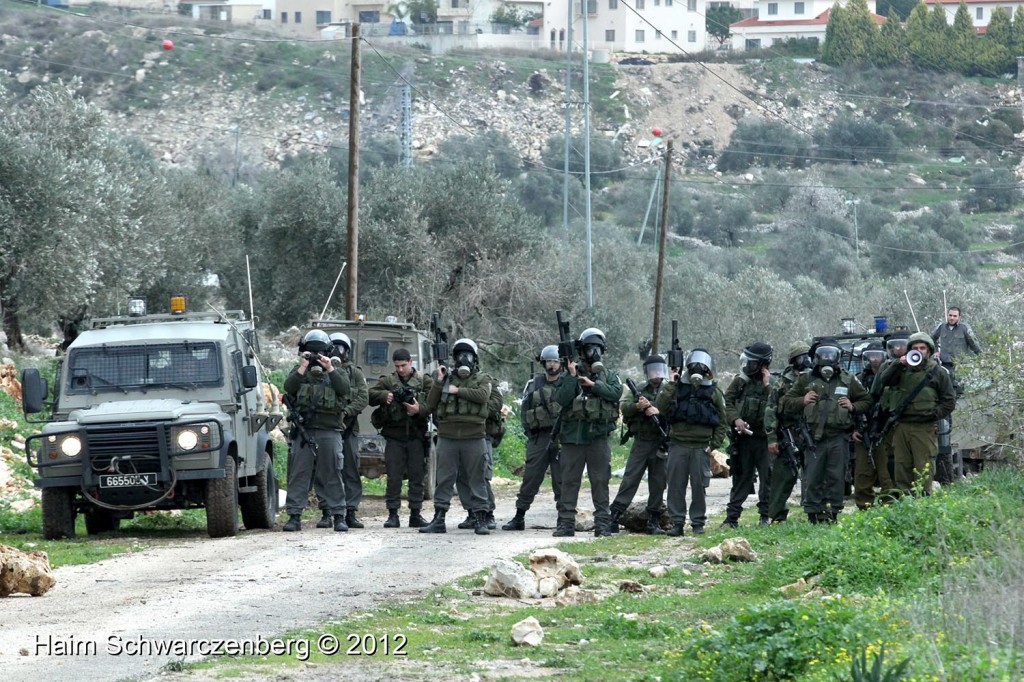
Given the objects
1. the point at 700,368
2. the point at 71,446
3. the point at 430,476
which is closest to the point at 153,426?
the point at 71,446

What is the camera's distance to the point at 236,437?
1509 cm

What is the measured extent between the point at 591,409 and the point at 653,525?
1.71 m

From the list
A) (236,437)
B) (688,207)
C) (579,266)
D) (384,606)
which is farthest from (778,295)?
(384,606)

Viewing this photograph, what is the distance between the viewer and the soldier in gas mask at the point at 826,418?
1478 cm

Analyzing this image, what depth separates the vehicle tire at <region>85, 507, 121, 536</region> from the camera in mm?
15680

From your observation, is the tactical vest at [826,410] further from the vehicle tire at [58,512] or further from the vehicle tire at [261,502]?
the vehicle tire at [58,512]

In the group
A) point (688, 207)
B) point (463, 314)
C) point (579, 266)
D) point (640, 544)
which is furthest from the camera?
point (688, 207)

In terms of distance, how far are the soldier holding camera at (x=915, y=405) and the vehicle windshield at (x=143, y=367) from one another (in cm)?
659

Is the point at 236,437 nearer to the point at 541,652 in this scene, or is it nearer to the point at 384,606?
the point at 384,606

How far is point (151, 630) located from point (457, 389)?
6.37m

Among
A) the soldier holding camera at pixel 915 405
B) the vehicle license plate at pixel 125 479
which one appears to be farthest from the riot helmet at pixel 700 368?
the vehicle license plate at pixel 125 479

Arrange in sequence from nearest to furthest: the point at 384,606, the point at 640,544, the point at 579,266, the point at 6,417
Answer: the point at 384,606 < the point at 640,544 < the point at 6,417 < the point at 579,266

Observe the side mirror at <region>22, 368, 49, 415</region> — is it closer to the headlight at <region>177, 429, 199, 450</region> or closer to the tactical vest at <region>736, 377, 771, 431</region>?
the headlight at <region>177, 429, 199, 450</region>

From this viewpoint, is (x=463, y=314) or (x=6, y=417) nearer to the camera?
(x=6, y=417)
